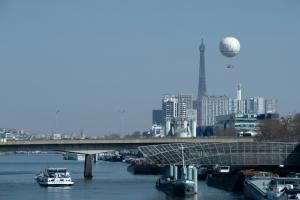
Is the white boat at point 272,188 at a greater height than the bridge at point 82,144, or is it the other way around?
the bridge at point 82,144

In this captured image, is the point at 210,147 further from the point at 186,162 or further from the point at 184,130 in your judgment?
the point at 184,130

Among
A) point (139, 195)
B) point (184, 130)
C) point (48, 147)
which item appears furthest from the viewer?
point (184, 130)

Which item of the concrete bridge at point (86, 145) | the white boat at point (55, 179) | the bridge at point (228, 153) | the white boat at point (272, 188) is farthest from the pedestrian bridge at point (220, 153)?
the concrete bridge at point (86, 145)

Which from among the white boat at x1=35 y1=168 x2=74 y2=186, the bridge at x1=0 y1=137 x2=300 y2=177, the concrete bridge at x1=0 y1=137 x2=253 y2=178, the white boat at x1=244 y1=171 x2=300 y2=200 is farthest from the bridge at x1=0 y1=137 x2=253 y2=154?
the white boat at x1=244 y1=171 x2=300 y2=200

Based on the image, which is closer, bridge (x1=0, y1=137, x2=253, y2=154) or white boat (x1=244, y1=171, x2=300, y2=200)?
white boat (x1=244, y1=171, x2=300, y2=200)

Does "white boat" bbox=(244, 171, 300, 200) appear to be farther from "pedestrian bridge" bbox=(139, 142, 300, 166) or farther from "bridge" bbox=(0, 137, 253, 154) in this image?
"bridge" bbox=(0, 137, 253, 154)

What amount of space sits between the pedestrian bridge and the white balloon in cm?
561

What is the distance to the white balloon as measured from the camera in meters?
61.9

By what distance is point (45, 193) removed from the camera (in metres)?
56.7

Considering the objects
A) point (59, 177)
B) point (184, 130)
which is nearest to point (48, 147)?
point (59, 177)

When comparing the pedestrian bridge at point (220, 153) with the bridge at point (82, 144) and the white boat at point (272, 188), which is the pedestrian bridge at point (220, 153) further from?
the bridge at point (82, 144)

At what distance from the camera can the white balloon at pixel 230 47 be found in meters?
61.9

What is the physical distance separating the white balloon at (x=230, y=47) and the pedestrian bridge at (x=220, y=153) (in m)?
5.61

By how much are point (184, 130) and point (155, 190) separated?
5851 cm
